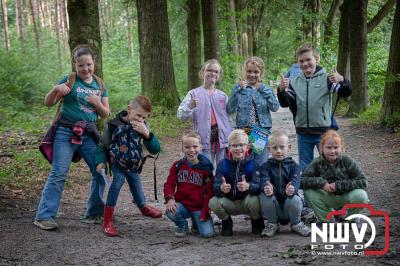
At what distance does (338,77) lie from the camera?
630 centimetres

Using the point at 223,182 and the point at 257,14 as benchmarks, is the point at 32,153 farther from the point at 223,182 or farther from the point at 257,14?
the point at 257,14

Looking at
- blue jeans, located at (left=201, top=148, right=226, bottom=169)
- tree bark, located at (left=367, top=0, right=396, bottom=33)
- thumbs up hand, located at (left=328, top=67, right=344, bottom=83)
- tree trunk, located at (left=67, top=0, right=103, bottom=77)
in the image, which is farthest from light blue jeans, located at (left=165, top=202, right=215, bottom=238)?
tree bark, located at (left=367, top=0, right=396, bottom=33)

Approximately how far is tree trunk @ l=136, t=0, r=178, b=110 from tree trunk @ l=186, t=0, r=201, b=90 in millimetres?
4163

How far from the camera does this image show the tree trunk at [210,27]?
62.1ft

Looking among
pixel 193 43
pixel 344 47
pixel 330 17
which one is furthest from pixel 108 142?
pixel 330 17

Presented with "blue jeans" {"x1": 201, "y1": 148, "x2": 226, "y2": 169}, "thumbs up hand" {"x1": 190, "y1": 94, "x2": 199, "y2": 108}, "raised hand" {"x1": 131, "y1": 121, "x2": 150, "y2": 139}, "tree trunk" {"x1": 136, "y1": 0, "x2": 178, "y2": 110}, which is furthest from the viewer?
"tree trunk" {"x1": 136, "y1": 0, "x2": 178, "y2": 110}

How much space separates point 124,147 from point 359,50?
13.7 m

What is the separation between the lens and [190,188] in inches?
233

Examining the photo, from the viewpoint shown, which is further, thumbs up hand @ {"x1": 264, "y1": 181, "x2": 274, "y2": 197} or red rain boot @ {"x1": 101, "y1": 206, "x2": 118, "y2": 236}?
red rain boot @ {"x1": 101, "y1": 206, "x2": 118, "y2": 236}

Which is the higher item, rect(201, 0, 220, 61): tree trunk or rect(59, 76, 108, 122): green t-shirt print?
rect(201, 0, 220, 61): tree trunk

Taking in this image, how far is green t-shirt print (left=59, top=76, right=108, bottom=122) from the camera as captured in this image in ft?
19.8

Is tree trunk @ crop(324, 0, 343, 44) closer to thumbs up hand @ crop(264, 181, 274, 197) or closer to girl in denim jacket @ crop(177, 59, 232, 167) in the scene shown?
girl in denim jacket @ crop(177, 59, 232, 167)

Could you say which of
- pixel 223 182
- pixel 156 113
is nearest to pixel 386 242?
pixel 223 182

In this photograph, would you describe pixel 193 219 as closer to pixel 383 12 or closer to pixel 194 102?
pixel 194 102
